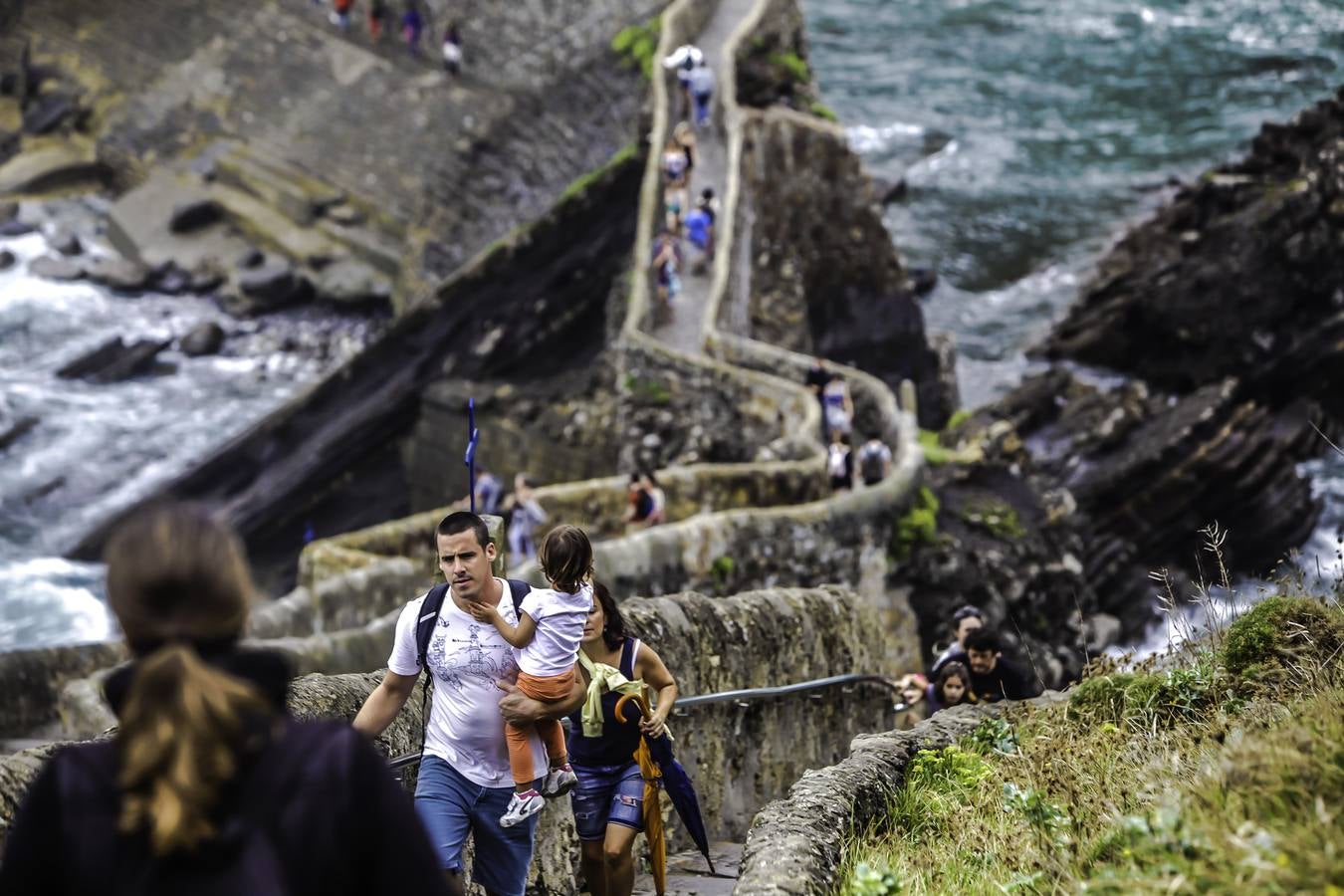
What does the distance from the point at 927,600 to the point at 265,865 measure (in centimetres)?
1416

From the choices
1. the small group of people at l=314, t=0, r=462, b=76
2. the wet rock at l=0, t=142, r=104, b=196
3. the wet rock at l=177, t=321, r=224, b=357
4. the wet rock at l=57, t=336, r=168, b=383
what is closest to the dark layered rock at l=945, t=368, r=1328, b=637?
the wet rock at l=177, t=321, r=224, b=357

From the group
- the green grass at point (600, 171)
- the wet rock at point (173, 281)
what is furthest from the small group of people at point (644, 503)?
the wet rock at point (173, 281)

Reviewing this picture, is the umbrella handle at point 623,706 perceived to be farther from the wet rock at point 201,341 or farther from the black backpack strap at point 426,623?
the wet rock at point 201,341

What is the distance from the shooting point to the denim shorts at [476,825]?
4750 mm

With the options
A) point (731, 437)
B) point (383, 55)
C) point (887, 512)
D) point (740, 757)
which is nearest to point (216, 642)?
point (740, 757)

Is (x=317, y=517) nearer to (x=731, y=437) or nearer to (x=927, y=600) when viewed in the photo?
(x=731, y=437)

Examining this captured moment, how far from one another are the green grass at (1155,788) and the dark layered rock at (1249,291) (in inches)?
936

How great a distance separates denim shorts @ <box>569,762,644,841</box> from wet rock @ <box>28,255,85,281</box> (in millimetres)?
31278

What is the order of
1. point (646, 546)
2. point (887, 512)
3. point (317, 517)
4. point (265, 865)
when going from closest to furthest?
point (265, 865) < point (646, 546) < point (887, 512) < point (317, 517)

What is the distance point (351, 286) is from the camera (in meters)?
32.8

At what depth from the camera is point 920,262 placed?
1390 inches

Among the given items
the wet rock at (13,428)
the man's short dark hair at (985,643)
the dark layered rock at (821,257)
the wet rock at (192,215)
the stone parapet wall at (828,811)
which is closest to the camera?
the stone parapet wall at (828,811)

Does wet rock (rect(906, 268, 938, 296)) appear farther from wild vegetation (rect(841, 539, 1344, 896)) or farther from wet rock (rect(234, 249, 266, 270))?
wild vegetation (rect(841, 539, 1344, 896))

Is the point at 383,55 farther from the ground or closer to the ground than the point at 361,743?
farther from the ground
